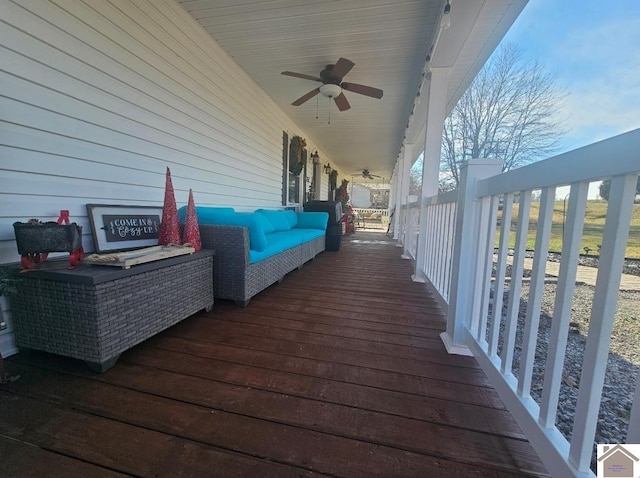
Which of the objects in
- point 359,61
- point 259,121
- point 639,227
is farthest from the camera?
point 259,121

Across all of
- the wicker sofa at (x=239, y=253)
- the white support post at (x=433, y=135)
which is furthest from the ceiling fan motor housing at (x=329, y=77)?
the wicker sofa at (x=239, y=253)

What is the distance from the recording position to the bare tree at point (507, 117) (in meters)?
5.91

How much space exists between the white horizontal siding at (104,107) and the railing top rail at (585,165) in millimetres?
2403

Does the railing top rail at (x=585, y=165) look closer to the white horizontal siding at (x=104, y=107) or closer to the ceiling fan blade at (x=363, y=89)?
the white horizontal siding at (x=104, y=107)

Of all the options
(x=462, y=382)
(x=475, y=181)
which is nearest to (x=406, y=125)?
(x=475, y=181)

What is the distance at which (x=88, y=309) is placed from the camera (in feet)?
4.22

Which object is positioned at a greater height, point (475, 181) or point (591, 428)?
point (475, 181)

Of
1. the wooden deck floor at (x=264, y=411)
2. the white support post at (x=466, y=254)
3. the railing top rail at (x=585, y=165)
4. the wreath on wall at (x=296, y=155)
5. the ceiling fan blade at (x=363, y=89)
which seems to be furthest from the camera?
the wreath on wall at (x=296, y=155)

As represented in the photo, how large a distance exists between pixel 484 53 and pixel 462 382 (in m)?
3.48

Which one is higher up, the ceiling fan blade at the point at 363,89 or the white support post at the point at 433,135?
the ceiling fan blade at the point at 363,89

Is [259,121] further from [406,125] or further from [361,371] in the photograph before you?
[361,371]

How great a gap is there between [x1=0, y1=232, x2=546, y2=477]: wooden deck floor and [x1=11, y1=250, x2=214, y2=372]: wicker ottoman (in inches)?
4.3

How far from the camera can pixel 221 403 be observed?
1.16 meters

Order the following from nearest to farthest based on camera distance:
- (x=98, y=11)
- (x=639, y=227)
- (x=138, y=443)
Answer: (x=639, y=227) → (x=138, y=443) → (x=98, y=11)
